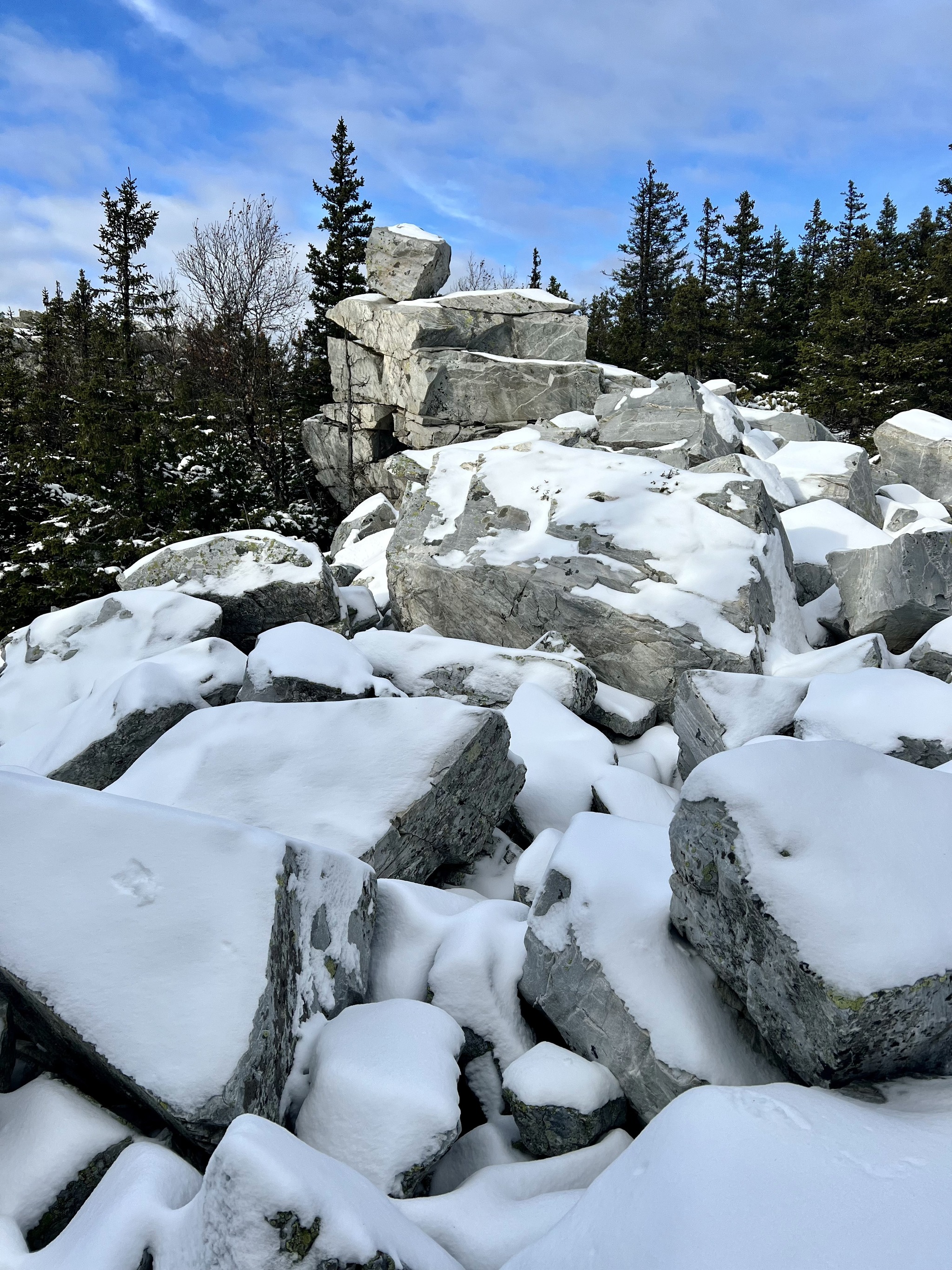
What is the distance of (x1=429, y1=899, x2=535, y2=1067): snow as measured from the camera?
10.0 feet

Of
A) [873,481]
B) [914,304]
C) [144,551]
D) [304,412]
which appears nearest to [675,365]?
[914,304]

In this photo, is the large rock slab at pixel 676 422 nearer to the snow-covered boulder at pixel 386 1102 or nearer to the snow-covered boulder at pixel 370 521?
the snow-covered boulder at pixel 370 521

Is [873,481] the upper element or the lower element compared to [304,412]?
lower

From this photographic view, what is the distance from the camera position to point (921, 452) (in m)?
13.4

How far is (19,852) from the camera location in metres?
2.62

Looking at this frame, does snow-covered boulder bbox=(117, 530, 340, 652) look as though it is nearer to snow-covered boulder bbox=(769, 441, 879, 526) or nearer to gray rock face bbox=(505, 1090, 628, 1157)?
gray rock face bbox=(505, 1090, 628, 1157)

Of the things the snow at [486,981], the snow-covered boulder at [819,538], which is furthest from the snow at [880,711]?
the snow-covered boulder at [819,538]

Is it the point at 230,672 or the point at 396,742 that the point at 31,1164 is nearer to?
the point at 396,742

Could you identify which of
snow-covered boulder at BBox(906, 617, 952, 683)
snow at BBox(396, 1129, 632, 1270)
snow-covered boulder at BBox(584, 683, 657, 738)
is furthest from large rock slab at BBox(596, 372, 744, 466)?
snow at BBox(396, 1129, 632, 1270)

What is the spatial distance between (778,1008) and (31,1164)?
2.32 meters

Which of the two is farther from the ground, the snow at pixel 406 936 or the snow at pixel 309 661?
the snow at pixel 309 661

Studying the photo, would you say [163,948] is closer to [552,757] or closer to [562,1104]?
[562,1104]

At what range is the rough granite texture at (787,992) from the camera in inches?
87.3

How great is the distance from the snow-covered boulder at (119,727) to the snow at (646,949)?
131 inches
